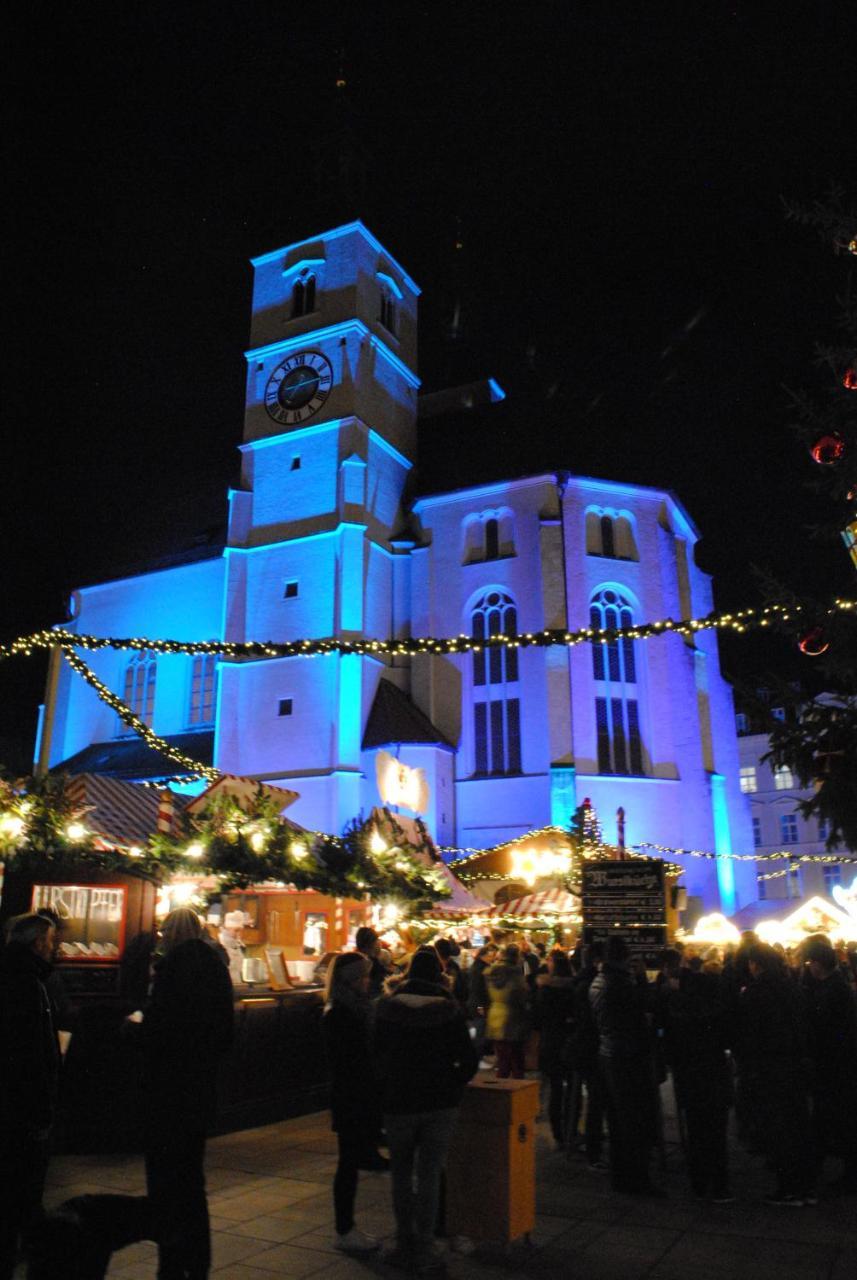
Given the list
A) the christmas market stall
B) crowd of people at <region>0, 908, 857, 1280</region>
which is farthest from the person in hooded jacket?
the christmas market stall

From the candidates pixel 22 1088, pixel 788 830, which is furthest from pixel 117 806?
pixel 788 830

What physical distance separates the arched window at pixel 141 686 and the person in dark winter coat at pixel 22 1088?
33306 millimetres

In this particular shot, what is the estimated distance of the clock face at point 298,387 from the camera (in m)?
36.7

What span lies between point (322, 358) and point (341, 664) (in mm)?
12062

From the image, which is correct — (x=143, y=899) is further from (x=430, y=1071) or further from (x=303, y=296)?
(x=303, y=296)

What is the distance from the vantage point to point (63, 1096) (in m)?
8.56

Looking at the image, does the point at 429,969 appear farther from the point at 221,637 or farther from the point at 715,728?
the point at 715,728

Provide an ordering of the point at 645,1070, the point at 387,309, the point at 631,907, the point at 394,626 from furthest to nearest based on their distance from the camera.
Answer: the point at 387,309 → the point at 394,626 → the point at 631,907 → the point at 645,1070

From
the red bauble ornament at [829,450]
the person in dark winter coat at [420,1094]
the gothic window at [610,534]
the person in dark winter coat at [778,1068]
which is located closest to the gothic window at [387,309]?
the gothic window at [610,534]

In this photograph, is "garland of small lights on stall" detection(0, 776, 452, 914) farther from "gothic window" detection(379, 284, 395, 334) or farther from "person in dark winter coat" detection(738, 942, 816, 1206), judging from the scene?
"gothic window" detection(379, 284, 395, 334)

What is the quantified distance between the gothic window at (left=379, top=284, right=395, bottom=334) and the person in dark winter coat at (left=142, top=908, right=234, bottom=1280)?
37.5 meters

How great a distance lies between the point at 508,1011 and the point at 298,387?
29.9 metres

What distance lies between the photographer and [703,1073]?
7.47 m

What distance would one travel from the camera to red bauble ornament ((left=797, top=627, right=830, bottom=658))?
803cm
